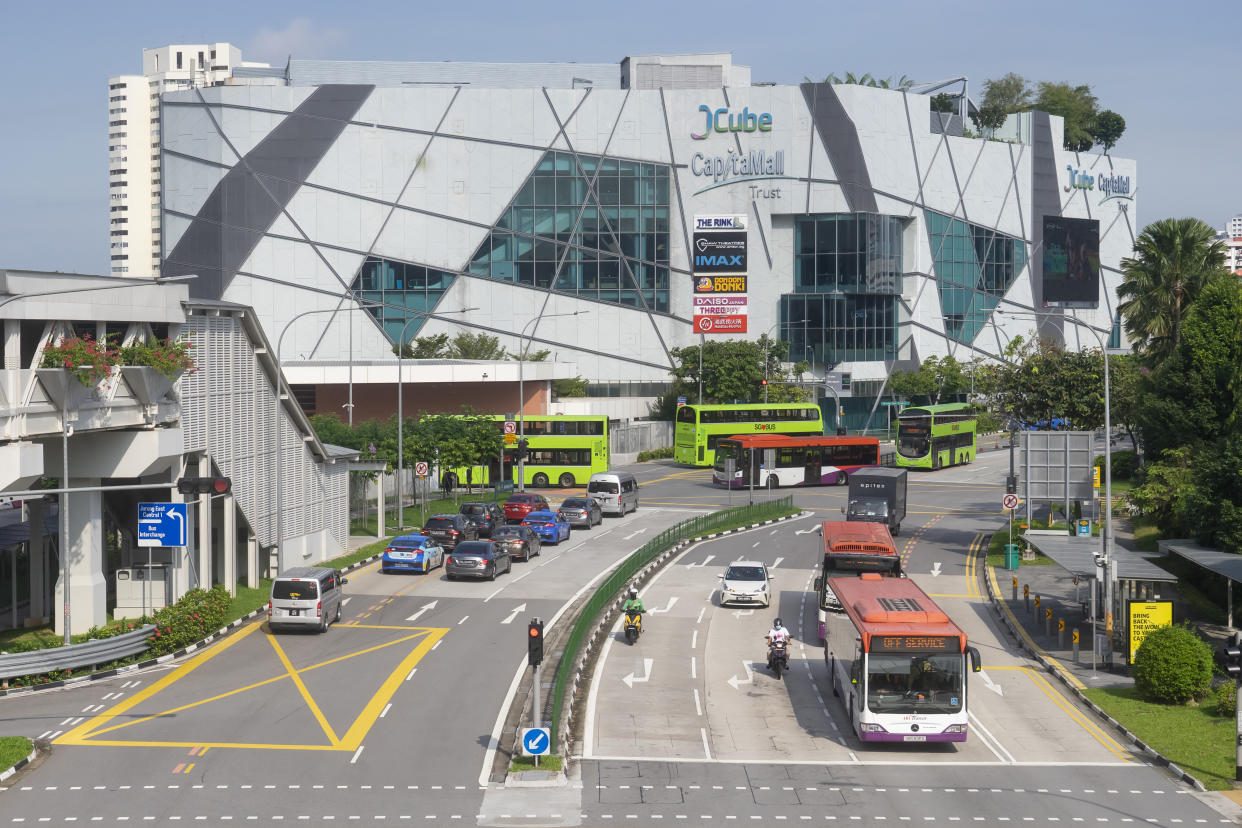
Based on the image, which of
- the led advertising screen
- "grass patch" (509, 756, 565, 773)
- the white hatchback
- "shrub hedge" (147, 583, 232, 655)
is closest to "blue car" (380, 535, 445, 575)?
"shrub hedge" (147, 583, 232, 655)

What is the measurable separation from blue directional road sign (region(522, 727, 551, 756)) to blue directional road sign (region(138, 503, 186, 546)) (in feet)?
59.4

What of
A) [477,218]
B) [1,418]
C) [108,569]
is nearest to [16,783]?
[1,418]

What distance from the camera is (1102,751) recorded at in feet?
85.5

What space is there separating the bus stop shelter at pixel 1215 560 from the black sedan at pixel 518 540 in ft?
79.2

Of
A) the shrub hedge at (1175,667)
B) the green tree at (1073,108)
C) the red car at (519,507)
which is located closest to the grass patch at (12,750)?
the shrub hedge at (1175,667)

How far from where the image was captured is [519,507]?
61031 mm

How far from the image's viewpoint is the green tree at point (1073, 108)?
165 m

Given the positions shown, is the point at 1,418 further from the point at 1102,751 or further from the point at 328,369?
the point at 328,369

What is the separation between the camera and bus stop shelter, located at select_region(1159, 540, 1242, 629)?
111 ft

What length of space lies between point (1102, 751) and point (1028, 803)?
4.76 metres

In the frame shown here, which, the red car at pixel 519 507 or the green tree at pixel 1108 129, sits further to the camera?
the green tree at pixel 1108 129

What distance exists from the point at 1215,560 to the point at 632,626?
16339 mm

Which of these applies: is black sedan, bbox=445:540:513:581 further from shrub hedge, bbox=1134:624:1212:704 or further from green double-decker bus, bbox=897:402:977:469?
green double-decker bus, bbox=897:402:977:469

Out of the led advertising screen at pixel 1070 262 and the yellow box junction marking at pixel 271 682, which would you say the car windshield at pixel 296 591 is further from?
the led advertising screen at pixel 1070 262
